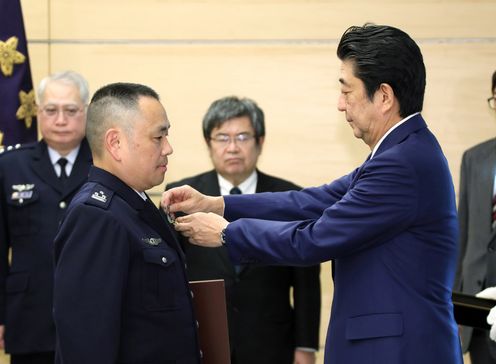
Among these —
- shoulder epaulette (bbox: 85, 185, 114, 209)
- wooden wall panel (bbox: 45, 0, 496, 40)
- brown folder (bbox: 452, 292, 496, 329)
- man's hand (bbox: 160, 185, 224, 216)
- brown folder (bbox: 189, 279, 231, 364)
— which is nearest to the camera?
shoulder epaulette (bbox: 85, 185, 114, 209)

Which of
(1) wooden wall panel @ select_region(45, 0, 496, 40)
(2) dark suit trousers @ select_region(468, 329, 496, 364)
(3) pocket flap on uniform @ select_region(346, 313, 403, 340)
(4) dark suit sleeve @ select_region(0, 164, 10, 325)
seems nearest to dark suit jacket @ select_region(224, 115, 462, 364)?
(3) pocket flap on uniform @ select_region(346, 313, 403, 340)

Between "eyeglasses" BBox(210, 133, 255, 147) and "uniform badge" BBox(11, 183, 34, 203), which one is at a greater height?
"eyeglasses" BBox(210, 133, 255, 147)

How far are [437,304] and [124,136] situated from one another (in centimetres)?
103

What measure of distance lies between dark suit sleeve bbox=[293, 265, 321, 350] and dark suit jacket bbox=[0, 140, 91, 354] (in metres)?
1.04

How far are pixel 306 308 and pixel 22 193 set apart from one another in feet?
4.33

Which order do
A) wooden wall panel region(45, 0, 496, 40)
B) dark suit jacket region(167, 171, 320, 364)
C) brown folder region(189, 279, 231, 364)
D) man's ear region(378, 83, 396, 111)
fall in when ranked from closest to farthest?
man's ear region(378, 83, 396, 111), brown folder region(189, 279, 231, 364), dark suit jacket region(167, 171, 320, 364), wooden wall panel region(45, 0, 496, 40)

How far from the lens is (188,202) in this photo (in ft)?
Answer: 9.93

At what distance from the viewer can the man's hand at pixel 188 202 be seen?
2.95m

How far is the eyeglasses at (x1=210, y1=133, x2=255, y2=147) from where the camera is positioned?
160 inches

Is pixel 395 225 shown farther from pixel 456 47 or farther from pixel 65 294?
pixel 456 47

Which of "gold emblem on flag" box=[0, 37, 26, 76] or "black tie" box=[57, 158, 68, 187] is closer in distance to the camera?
"black tie" box=[57, 158, 68, 187]

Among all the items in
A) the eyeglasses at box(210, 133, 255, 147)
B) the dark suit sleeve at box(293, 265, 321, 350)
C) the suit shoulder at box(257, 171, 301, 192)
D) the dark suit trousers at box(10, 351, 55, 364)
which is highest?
the eyeglasses at box(210, 133, 255, 147)

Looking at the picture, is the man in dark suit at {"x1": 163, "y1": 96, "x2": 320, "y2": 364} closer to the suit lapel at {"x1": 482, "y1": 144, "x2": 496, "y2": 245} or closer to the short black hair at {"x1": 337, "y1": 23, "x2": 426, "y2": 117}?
the suit lapel at {"x1": 482, "y1": 144, "x2": 496, "y2": 245}

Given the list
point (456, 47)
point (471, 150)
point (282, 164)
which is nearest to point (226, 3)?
point (282, 164)
